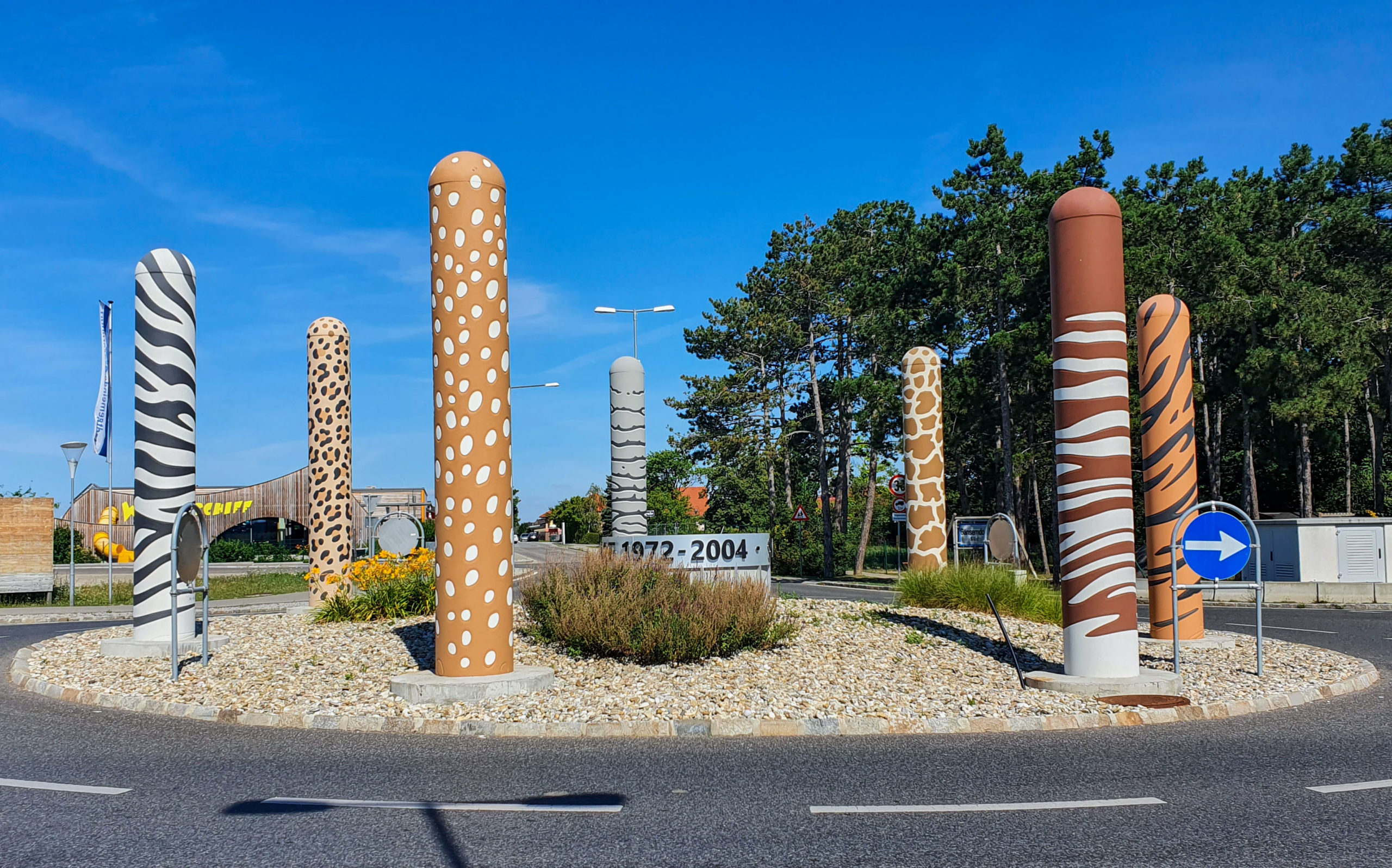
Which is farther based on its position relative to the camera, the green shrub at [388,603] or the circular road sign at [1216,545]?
the green shrub at [388,603]

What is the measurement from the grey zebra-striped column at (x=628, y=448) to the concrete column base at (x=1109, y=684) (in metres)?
12.6

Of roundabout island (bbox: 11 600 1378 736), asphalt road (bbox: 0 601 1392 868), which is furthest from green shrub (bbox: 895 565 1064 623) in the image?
asphalt road (bbox: 0 601 1392 868)

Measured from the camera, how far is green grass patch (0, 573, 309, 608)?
26.6 metres

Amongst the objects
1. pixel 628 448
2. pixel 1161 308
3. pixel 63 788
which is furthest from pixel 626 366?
pixel 63 788

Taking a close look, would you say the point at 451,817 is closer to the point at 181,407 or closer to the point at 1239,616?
the point at 181,407

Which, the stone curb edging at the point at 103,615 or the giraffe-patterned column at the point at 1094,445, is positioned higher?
the giraffe-patterned column at the point at 1094,445

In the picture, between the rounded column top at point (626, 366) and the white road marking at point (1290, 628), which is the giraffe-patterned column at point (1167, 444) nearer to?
the white road marking at point (1290, 628)

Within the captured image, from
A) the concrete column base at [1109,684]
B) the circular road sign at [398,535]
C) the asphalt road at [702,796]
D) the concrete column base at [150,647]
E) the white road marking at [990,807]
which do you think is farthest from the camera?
the circular road sign at [398,535]

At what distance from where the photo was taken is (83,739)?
8.54 metres

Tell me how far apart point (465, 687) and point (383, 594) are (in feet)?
19.7

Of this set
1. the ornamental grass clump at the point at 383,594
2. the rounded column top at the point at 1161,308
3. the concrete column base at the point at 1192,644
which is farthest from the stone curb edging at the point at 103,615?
the rounded column top at the point at 1161,308

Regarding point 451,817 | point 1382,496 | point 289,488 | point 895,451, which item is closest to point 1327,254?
point 1382,496

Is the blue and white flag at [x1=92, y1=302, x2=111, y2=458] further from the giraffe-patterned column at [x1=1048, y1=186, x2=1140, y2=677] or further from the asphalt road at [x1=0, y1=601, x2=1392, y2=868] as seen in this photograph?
the giraffe-patterned column at [x1=1048, y1=186, x2=1140, y2=677]

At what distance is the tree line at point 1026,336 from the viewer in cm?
3534
